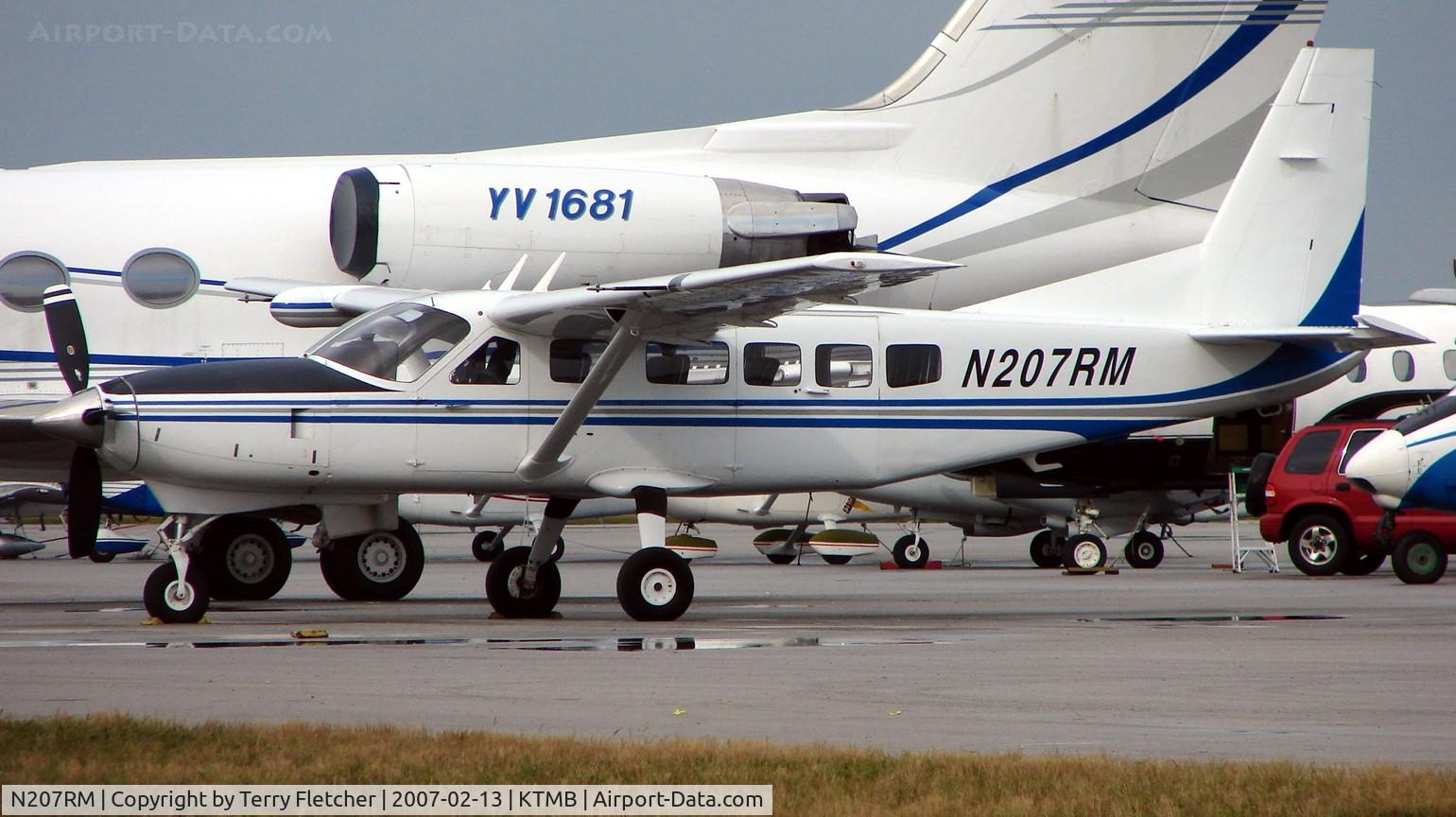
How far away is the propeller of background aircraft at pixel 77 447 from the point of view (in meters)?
11.5

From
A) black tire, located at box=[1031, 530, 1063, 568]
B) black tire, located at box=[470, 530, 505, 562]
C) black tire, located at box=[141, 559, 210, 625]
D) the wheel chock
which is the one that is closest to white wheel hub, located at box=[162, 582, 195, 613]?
black tire, located at box=[141, 559, 210, 625]

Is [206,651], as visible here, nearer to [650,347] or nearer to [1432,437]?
[650,347]

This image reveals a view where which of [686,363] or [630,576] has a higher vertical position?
[686,363]

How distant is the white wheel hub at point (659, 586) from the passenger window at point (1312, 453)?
10354mm

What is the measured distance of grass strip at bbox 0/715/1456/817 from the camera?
492 centimetres

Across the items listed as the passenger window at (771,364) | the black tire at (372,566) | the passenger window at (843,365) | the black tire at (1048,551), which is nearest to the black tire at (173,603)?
the black tire at (372,566)

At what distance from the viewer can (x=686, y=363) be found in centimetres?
1248

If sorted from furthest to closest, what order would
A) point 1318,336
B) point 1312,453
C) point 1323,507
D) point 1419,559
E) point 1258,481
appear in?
1. point 1258,481
2. point 1312,453
3. point 1323,507
4. point 1419,559
5. point 1318,336

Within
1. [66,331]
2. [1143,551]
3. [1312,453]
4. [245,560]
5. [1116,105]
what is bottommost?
[1143,551]

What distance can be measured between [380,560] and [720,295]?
5.67 metres

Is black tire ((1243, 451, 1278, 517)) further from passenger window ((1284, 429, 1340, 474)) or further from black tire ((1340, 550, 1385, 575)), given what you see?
black tire ((1340, 550, 1385, 575))

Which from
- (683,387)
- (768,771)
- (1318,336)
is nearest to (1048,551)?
(1318,336)

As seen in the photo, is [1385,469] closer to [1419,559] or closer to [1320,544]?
[1419,559]

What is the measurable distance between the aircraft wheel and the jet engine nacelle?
332 inches
